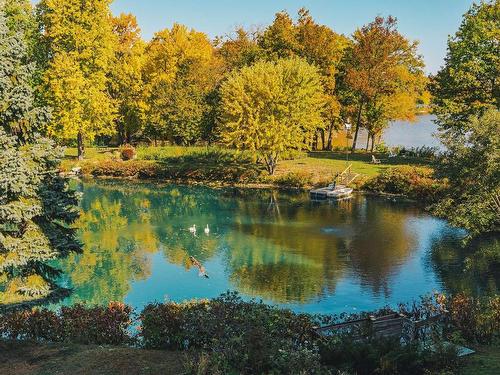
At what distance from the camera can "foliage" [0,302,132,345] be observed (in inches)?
658

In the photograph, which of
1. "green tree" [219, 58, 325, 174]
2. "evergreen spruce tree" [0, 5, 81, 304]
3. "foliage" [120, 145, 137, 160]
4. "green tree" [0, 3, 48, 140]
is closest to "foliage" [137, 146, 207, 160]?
"foliage" [120, 145, 137, 160]

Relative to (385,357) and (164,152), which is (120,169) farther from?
(385,357)

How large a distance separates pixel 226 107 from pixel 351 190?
15.8m

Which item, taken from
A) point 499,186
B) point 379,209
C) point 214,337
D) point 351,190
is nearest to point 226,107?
point 351,190

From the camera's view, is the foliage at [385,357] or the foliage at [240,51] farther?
the foliage at [240,51]

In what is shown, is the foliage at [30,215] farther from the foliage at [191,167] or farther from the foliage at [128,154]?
the foliage at [128,154]

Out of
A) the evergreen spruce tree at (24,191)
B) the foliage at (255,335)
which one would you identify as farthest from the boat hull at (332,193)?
the evergreen spruce tree at (24,191)

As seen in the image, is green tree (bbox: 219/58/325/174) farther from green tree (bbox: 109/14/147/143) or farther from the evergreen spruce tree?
the evergreen spruce tree

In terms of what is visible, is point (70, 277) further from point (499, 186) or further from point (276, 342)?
point (499, 186)

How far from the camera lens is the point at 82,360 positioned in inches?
580

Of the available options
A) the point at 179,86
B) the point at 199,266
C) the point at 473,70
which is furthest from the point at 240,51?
the point at 199,266

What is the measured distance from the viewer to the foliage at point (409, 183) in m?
47.9

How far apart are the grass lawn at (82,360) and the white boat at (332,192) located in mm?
35669

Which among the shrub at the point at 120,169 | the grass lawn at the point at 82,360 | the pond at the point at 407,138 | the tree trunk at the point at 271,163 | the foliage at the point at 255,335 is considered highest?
the pond at the point at 407,138
